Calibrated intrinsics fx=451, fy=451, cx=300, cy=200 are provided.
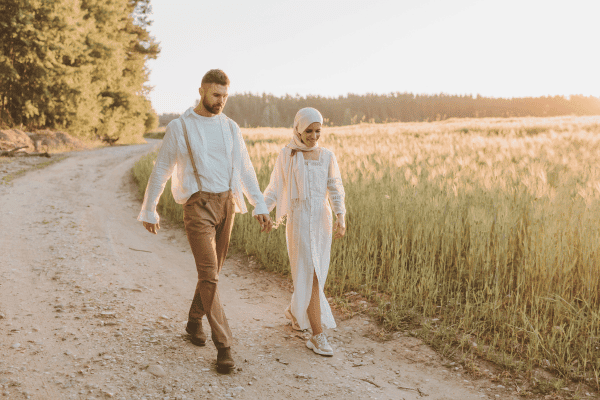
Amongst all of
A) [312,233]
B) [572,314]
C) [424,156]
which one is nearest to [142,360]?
[312,233]

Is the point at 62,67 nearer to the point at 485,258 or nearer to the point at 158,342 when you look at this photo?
the point at 158,342

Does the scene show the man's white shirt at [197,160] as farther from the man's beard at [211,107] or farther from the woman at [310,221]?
the woman at [310,221]

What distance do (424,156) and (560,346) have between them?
591 cm

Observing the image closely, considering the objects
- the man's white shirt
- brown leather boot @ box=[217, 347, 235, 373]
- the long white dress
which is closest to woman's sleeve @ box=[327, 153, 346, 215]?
the long white dress

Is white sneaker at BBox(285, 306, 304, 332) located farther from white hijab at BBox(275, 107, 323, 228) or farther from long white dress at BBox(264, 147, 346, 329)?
white hijab at BBox(275, 107, 323, 228)

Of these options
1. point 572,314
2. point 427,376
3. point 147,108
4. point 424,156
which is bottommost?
point 427,376

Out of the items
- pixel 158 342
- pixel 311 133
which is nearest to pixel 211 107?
pixel 311 133

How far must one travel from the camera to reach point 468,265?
16.6 feet

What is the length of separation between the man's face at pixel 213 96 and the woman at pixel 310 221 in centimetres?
78

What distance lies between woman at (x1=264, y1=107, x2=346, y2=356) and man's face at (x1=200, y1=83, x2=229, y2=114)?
2.56ft

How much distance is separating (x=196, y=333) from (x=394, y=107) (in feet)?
313

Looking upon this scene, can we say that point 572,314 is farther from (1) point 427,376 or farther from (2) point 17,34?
(2) point 17,34

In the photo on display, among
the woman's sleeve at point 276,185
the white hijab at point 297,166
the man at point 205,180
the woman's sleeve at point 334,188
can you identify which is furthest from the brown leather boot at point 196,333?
the woman's sleeve at point 334,188

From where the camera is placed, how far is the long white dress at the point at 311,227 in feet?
13.8
